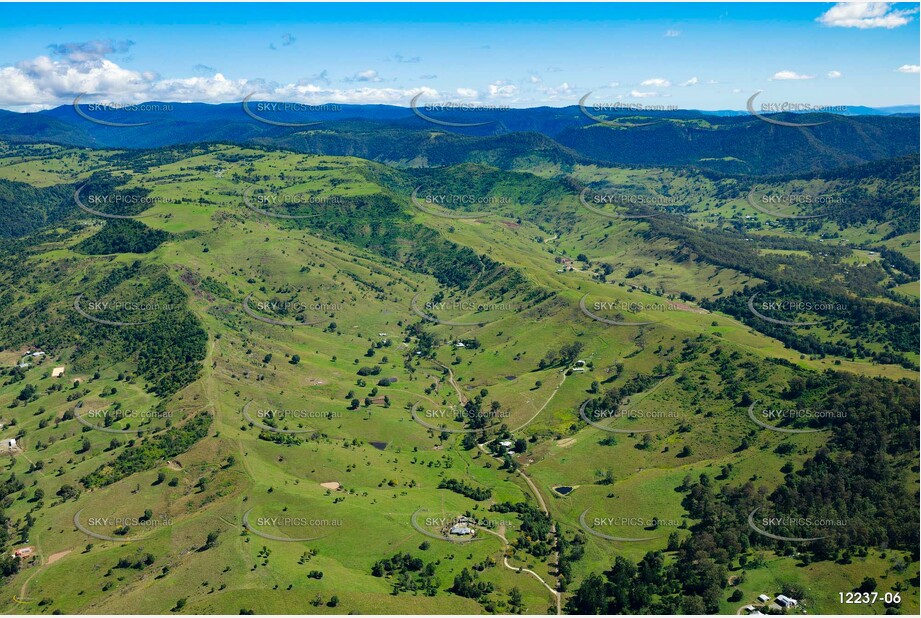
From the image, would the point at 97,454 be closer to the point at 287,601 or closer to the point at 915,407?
the point at 287,601

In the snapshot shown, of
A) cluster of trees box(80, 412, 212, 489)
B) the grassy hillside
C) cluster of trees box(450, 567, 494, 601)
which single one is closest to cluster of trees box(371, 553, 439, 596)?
the grassy hillside

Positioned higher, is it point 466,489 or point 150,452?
point 150,452

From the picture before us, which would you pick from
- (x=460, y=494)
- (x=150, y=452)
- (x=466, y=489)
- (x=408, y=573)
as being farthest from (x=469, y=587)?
(x=150, y=452)

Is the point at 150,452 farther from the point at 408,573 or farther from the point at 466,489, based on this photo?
the point at 466,489

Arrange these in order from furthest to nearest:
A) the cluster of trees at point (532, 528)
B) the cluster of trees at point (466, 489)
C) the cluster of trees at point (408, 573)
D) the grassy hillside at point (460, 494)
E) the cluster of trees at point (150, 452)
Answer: the cluster of trees at point (466, 489)
the cluster of trees at point (150, 452)
the cluster of trees at point (532, 528)
the cluster of trees at point (408, 573)
the grassy hillside at point (460, 494)

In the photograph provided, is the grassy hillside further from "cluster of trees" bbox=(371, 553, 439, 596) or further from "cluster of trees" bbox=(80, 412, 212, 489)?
"cluster of trees" bbox=(80, 412, 212, 489)

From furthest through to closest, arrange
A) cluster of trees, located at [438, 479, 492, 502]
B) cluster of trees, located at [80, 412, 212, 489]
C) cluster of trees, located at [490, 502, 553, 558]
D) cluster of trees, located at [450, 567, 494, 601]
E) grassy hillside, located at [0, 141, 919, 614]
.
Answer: cluster of trees, located at [438, 479, 492, 502] < cluster of trees, located at [80, 412, 212, 489] < cluster of trees, located at [490, 502, 553, 558] < cluster of trees, located at [450, 567, 494, 601] < grassy hillside, located at [0, 141, 919, 614]

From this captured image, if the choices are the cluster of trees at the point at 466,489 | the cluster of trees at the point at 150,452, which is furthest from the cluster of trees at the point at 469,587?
the cluster of trees at the point at 150,452

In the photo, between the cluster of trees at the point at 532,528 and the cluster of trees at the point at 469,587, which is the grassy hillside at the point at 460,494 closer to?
the cluster of trees at the point at 469,587

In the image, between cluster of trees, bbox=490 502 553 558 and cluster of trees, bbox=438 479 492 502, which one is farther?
cluster of trees, bbox=438 479 492 502

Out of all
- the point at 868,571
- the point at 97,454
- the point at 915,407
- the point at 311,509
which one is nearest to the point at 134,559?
the point at 311,509

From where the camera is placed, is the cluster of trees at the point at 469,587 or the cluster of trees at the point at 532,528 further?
the cluster of trees at the point at 532,528
